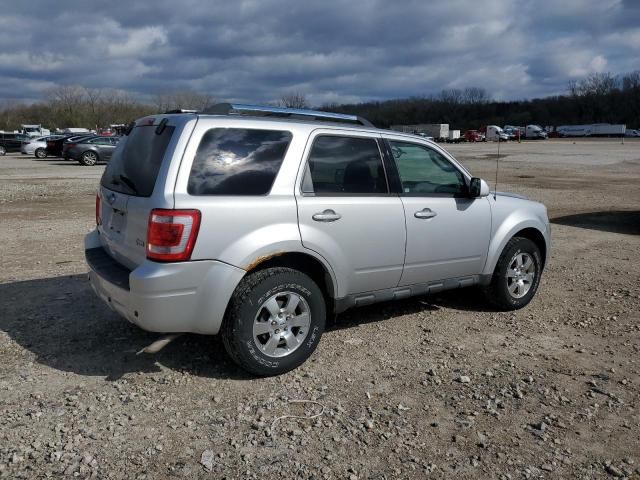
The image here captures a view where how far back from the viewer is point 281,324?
164 inches

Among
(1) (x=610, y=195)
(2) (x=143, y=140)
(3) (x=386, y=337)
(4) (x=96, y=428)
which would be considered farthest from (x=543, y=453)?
(1) (x=610, y=195)

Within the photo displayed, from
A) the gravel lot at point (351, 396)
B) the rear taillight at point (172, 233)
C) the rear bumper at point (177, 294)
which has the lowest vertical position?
the gravel lot at point (351, 396)

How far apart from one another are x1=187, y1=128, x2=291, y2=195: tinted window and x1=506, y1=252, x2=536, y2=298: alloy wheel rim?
2.84 metres

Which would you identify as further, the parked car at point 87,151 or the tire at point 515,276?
the parked car at point 87,151

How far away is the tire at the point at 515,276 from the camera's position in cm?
567

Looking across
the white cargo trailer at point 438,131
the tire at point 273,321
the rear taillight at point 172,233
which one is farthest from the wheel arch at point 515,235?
the white cargo trailer at point 438,131

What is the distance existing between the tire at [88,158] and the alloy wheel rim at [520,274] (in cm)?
2899

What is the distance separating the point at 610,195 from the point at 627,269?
10113mm

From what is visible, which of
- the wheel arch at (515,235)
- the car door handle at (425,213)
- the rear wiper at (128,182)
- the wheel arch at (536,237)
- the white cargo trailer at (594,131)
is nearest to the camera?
the rear wiper at (128,182)

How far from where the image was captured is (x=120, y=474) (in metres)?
3.04

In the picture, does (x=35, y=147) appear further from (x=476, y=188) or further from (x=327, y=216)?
(x=327, y=216)

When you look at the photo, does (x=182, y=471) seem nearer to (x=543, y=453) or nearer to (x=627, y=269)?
(x=543, y=453)

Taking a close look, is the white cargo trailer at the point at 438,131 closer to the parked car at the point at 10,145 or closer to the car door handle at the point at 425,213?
the parked car at the point at 10,145

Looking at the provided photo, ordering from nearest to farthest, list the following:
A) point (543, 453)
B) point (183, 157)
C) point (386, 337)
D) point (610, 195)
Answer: point (543, 453) < point (183, 157) < point (386, 337) < point (610, 195)
